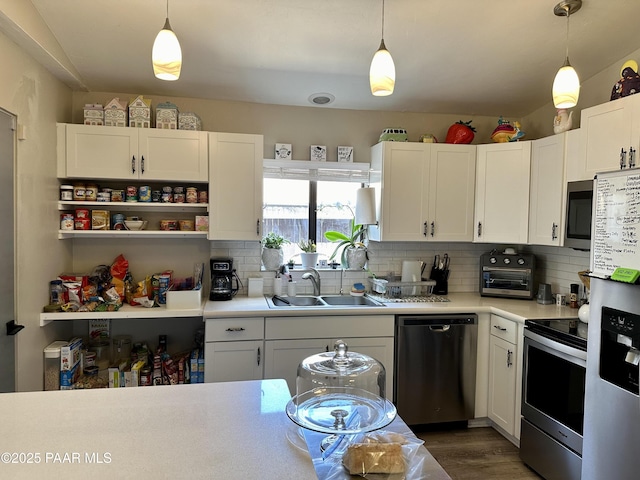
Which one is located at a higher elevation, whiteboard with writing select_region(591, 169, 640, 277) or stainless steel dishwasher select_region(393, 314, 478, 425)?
whiteboard with writing select_region(591, 169, 640, 277)

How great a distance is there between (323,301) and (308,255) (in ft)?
1.38

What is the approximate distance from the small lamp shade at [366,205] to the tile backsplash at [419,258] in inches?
12.8

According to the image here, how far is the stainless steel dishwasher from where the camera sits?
2.96 metres

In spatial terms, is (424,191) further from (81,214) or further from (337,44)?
(81,214)

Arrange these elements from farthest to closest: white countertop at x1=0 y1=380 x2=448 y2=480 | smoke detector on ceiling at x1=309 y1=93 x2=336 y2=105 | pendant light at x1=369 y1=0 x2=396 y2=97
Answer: smoke detector on ceiling at x1=309 y1=93 x2=336 y2=105
pendant light at x1=369 y1=0 x2=396 y2=97
white countertop at x1=0 y1=380 x2=448 y2=480

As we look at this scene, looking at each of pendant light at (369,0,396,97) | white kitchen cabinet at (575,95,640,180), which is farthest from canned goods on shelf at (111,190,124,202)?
white kitchen cabinet at (575,95,640,180)

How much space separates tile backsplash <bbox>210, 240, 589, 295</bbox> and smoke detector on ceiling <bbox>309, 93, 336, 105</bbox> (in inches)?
49.6

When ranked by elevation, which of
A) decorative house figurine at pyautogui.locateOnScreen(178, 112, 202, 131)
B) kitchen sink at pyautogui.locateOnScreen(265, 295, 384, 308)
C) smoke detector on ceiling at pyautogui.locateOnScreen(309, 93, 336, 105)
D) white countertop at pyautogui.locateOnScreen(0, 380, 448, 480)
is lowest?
kitchen sink at pyautogui.locateOnScreen(265, 295, 384, 308)

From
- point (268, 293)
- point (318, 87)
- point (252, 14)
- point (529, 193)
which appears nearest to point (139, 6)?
point (252, 14)

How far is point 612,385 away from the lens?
5.98 feet

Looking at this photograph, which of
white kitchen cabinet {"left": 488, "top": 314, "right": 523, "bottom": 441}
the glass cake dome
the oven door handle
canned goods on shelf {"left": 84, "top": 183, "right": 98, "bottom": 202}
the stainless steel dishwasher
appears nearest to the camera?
the glass cake dome

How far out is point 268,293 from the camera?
341 centimetres

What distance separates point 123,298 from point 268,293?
1.10 meters

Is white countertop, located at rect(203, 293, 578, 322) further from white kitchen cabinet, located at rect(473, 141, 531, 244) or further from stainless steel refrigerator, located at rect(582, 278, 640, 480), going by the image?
stainless steel refrigerator, located at rect(582, 278, 640, 480)
